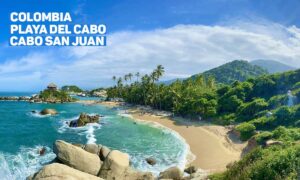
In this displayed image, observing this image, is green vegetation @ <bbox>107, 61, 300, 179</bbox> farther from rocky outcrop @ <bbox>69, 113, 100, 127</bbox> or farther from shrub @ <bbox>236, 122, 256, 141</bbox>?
rocky outcrop @ <bbox>69, 113, 100, 127</bbox>

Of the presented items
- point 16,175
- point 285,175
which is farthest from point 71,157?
point 285,175

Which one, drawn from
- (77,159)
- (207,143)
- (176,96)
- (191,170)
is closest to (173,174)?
(191,170)

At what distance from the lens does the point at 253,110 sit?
202 feet

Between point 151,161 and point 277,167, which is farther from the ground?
point 277,167

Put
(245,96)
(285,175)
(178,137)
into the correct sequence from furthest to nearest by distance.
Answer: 1. (245,96)
2. (178,137)
3. (285,175)

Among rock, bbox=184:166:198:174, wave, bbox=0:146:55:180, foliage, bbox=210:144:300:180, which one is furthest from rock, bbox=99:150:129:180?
foliage, bbox=210:144:300:180

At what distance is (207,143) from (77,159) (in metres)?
24.6

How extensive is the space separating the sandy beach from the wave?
54.8 feet

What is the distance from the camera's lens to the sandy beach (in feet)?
113

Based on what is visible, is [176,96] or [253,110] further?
[176,96]

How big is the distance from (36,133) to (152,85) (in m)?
48.7

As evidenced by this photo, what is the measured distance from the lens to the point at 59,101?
134 meters

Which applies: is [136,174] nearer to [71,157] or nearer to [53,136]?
[71,157]

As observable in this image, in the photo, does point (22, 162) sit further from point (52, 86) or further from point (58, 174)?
point (52, 86)
